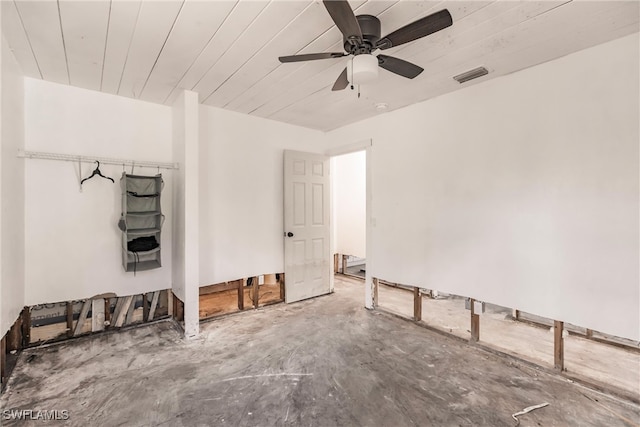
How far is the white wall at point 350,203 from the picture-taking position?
5.75 metres

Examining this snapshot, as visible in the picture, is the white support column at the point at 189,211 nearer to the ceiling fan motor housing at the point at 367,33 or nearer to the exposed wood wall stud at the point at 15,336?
the exposed wood wall stud at the point at 15,336

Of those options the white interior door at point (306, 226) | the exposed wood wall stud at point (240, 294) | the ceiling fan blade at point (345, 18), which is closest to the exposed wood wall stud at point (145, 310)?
the exposed wood wall stud at point (240, 294)

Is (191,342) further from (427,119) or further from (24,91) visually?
(427,119)

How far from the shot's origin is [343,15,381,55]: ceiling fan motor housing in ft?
6.02

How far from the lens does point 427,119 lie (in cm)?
332

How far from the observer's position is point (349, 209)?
19.5 feet

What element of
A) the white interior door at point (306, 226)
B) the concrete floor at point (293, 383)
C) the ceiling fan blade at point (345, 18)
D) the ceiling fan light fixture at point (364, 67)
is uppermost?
the ceiling fan blade at point (345, 18)

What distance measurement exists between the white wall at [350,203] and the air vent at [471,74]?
3.04 m

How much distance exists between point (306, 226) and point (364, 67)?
276 cm

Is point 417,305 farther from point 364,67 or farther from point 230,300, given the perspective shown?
point 364,67

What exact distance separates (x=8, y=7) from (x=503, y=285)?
419 centimetres

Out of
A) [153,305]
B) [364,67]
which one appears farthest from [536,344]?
[153,305]

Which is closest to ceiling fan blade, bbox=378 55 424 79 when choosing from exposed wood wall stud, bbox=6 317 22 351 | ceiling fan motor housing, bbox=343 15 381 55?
ceiling fan motor housing, bbox=343 15 381 55

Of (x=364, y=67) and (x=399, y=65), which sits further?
(x=399, y=65)
